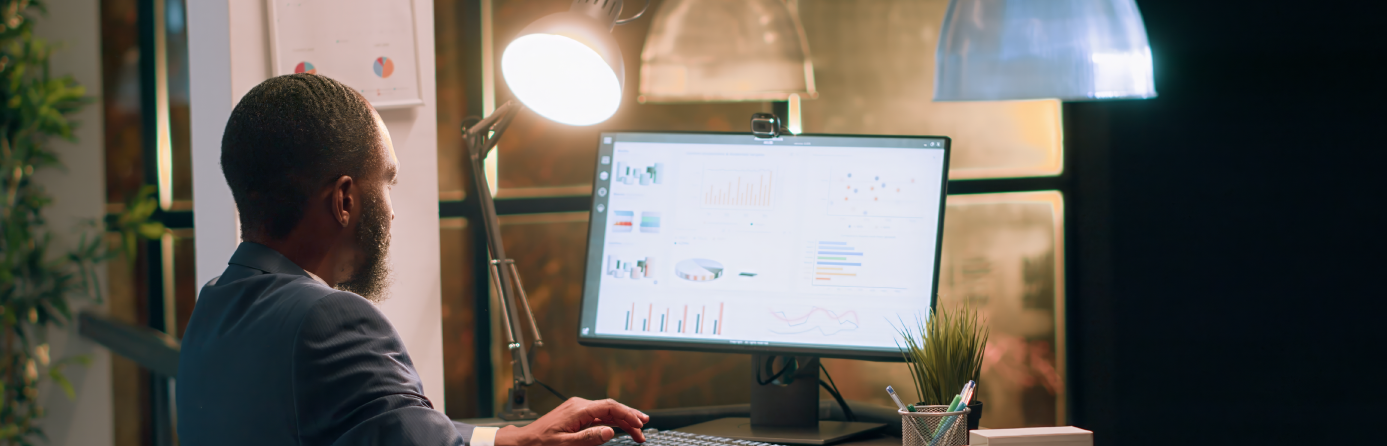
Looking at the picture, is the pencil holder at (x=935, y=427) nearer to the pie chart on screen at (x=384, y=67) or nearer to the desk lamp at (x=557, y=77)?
the desk lamp at (x=557, y=77)

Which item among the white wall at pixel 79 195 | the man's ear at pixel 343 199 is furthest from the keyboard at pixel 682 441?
the white wall at pixel 79 195

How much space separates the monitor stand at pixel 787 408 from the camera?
1.60m

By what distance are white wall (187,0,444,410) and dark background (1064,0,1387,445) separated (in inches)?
58.3

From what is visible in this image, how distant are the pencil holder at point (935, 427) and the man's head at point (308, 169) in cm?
73

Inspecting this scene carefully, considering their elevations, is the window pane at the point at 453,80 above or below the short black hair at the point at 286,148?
above

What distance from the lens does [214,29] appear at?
1.73 m

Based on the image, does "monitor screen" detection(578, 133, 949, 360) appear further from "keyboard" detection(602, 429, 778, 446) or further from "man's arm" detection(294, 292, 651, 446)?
"man's arm" detection(294, 292, 651, 446)

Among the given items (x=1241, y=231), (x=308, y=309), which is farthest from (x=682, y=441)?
(x=1241, y=231)

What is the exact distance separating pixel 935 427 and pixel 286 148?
0.87 m

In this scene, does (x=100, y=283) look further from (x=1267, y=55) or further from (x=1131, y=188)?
(x=1267, y=55)

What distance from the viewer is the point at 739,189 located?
5.30 feet

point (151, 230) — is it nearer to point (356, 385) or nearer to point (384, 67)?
point (384, 67)

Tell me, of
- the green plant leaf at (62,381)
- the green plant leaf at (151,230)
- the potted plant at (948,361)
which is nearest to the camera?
the potted plant at (948,361)

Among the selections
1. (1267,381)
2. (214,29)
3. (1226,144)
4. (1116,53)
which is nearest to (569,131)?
(214,29)
